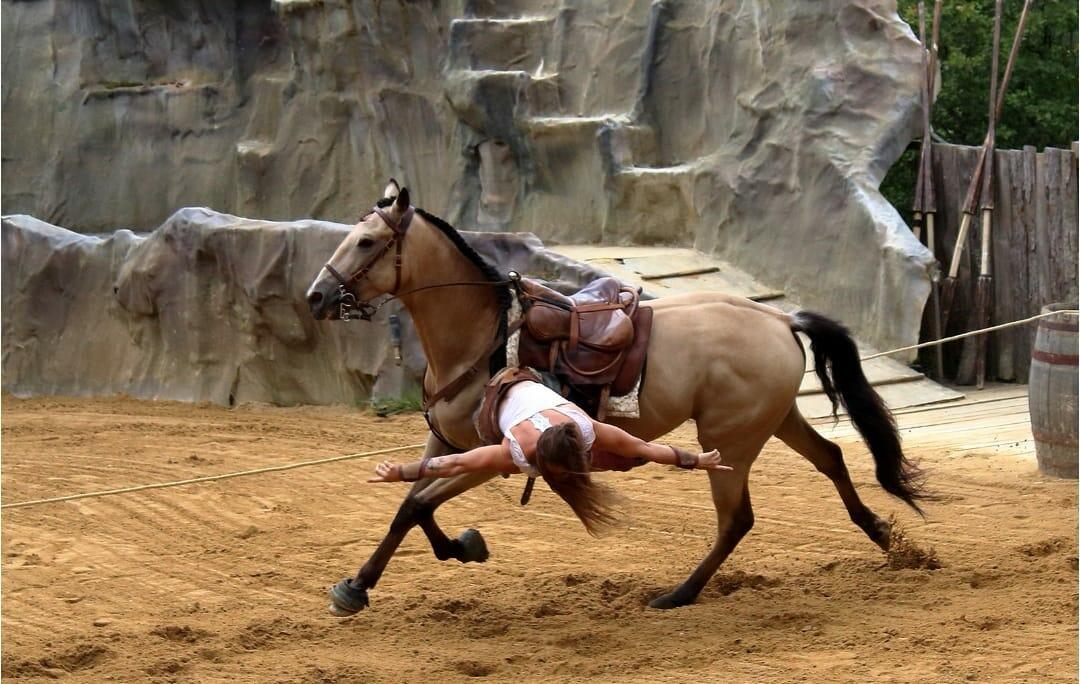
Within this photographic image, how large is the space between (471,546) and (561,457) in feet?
5.92

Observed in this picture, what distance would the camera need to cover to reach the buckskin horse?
18.2 ft

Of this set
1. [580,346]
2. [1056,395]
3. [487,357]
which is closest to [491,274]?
[487,357]

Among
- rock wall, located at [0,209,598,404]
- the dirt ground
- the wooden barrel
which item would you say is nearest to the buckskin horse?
the dirt ground

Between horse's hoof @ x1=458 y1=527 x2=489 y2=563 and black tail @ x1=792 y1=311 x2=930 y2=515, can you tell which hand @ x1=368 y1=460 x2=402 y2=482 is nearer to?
horse's hoof @ x1=458 y1=527 x2=489 y2=563

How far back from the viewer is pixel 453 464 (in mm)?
4527

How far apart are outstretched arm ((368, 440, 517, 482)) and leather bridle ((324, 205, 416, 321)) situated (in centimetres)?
111

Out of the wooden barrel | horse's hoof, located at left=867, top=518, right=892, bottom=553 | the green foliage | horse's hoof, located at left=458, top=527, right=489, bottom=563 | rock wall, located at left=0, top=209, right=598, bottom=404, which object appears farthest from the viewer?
the green foliage

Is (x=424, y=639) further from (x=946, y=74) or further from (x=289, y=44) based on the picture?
(x=289, y=44)

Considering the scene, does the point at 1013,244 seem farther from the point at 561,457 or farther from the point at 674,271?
the point at 561,457

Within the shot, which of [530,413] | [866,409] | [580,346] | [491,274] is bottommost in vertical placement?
[866,409]

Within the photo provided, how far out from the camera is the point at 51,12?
17.6 metres

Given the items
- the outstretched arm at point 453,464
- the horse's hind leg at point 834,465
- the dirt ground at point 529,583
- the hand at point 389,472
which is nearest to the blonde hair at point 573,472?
the outstretched arm at point 453,464

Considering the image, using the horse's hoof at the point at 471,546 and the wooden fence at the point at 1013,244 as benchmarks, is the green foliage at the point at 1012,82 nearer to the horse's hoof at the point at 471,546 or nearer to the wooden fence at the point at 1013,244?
the wooden fence at the point at 1013,244

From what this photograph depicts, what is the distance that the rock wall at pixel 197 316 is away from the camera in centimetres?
1076
